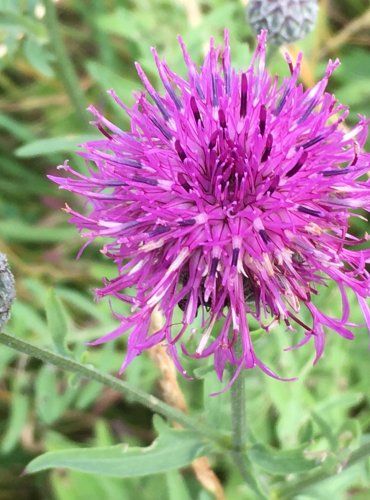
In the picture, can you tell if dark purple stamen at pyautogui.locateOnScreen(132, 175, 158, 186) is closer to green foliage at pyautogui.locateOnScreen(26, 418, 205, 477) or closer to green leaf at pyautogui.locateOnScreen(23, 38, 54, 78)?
green foliage at pyautogui.locateOnScreen(26, 418, 205, 477)

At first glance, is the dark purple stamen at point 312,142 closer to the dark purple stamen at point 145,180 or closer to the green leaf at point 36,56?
the dark purple stamen at point 145,180

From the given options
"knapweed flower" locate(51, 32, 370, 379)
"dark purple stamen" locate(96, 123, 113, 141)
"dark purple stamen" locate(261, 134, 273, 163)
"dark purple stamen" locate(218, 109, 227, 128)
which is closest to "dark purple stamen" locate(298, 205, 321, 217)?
"knapweed flower" locate(51, 32, 370, 379)

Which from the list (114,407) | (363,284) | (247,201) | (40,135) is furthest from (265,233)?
(40,135)

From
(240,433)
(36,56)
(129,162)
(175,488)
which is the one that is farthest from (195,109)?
(36,56)

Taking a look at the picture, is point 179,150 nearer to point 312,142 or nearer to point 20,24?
point 312,142

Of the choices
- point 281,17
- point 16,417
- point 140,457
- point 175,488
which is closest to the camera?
point 140,457

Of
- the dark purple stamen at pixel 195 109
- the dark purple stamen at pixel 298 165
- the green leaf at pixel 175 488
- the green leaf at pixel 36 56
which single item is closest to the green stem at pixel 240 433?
the green leaf at pixel 175 488

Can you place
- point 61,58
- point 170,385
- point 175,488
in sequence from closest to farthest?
point 170,385
point 175,488
point 61,58
